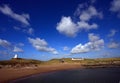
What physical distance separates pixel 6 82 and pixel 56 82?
1045 cm

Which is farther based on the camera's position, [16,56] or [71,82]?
[16,56]

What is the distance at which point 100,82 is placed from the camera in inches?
1250

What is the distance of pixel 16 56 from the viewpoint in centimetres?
10856

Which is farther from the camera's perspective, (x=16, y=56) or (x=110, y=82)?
(x=16, y=56)

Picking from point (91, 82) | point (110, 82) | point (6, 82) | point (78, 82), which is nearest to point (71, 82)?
point (78, 82)

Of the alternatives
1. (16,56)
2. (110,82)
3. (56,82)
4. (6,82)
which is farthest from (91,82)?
(16,56)

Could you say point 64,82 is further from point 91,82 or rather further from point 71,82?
point 91,82

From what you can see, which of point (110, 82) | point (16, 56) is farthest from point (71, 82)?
point (16, 56)

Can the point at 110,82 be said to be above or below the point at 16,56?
below

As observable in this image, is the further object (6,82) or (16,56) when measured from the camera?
(16,56)

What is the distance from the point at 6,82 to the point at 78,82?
15.1 meters

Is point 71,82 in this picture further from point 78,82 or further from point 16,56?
point 16,56

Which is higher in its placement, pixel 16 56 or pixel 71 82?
pixel 16 56

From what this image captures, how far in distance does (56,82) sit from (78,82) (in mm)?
4669
